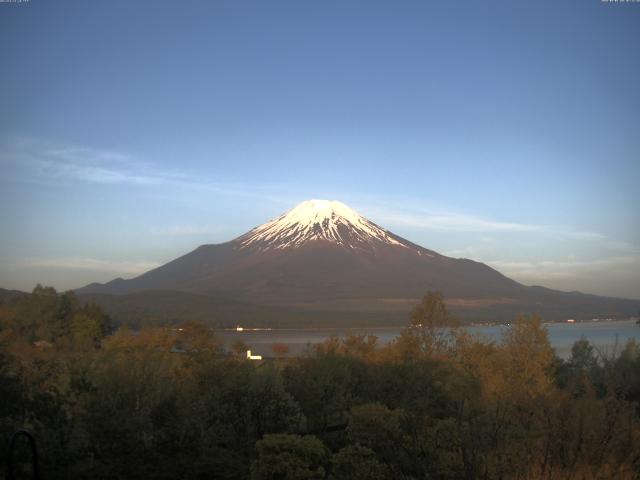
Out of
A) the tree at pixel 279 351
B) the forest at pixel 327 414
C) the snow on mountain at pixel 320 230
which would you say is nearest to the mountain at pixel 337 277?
the snow on mountain at pixel 320 230

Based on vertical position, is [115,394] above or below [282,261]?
below

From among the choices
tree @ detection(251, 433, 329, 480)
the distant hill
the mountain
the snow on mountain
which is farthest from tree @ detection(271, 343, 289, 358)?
the snow on mountain

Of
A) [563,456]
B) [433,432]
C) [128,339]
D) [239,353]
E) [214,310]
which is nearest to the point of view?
[563,456]

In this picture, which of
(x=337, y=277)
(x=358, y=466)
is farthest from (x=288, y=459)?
(x=337, y=277)

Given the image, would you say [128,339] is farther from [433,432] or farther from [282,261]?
[282,261]

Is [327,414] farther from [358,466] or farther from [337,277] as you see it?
[337,277]

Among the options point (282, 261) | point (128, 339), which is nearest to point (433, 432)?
point (128, 339)
